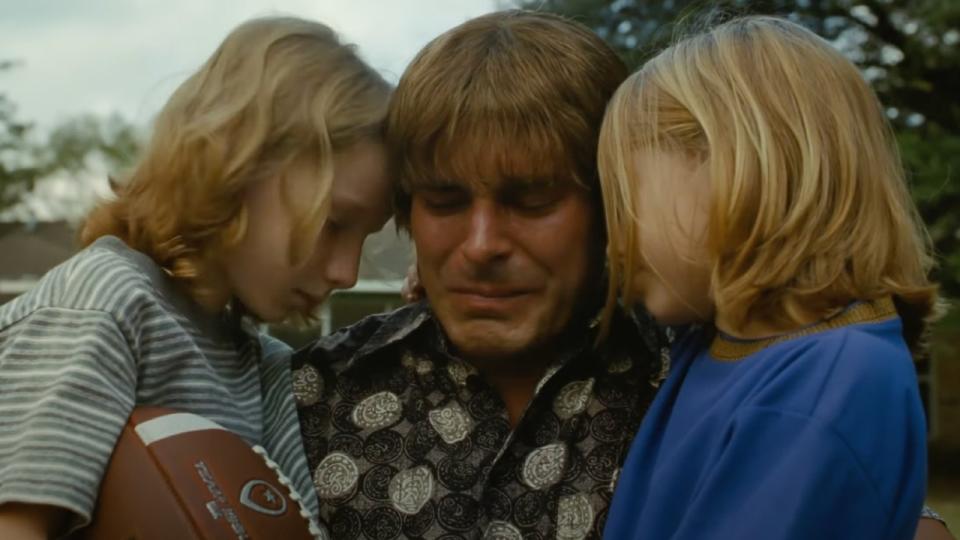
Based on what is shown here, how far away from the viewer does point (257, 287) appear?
2.19 meters

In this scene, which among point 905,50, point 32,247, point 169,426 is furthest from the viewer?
point 32,247

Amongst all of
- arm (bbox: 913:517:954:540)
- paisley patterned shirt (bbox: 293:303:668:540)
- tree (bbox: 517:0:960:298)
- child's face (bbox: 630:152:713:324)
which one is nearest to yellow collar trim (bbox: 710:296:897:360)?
child's face (bbox: 630:152:713:324)

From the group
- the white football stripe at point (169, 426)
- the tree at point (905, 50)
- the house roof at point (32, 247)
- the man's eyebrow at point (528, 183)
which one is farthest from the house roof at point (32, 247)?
the white football stripe at point (169, 426)

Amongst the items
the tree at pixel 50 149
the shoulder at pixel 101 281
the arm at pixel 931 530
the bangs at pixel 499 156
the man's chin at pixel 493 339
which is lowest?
the tree at pixel 50 149

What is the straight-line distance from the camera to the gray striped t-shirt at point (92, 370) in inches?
68.8

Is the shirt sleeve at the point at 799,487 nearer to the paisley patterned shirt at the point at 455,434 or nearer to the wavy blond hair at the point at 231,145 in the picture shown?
the paisley patterned shirt at the point at 455,434

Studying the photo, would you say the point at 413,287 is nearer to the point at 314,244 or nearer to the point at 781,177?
the point at 314,244

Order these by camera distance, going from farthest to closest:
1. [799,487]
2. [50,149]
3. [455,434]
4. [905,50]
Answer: [50,149]
[905,50]
[455,434]
[799,487]

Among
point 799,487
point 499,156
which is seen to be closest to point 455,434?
point 499,156

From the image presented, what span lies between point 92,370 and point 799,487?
97 centimetres

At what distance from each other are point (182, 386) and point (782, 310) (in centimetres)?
93

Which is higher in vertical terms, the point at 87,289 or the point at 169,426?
the point at 87,289

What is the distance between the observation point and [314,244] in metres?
2.17

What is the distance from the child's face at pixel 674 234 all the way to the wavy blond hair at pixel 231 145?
0.55 m
